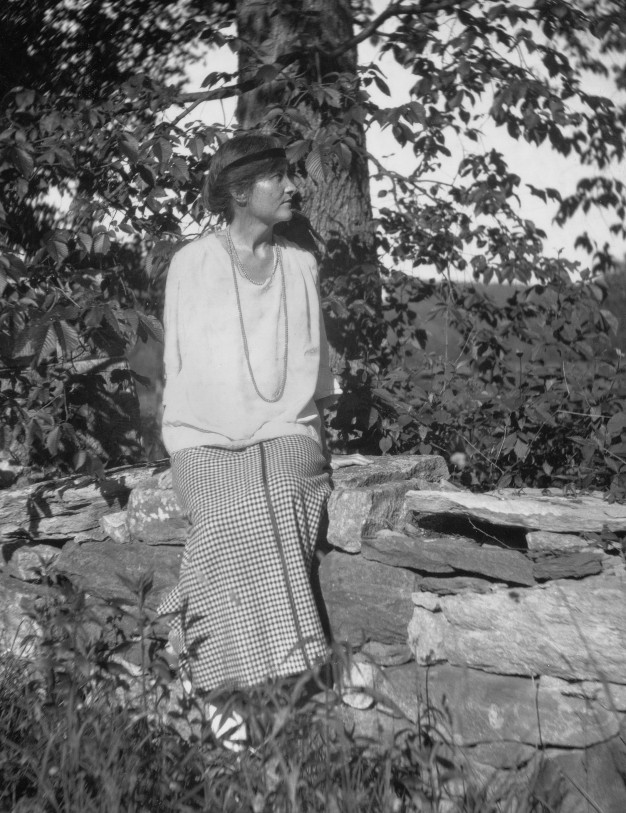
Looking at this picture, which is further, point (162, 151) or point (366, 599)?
point (162, 151)

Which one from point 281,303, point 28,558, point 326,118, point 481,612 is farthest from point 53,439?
point 326,118

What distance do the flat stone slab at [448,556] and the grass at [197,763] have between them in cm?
52

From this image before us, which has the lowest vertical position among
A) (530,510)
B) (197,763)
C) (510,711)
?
(510,711)

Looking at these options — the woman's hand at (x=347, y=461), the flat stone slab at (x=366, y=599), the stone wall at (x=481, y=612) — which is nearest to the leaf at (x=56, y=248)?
the stone wall at (x=481, y=612)

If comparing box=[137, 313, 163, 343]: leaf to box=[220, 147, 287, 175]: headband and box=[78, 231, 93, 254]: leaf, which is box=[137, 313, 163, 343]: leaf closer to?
box=[78, 231, 93, 254]: leaf

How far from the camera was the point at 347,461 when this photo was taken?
10.8 feet

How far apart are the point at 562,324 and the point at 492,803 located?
2144 mm

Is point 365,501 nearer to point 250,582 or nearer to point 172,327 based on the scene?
point 250,582

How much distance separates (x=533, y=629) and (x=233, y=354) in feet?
4.46

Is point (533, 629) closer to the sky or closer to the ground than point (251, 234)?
closer to the ground

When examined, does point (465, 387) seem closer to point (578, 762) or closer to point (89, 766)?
point (578, 762)

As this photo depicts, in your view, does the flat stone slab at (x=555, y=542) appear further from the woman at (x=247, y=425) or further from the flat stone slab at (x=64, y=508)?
the flat stone slab at (x=64, y=508)

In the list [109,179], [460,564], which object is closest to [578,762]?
[460,564]

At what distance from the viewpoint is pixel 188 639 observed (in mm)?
2484
